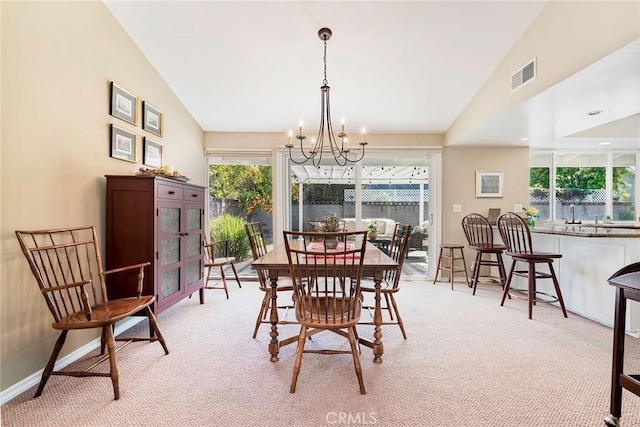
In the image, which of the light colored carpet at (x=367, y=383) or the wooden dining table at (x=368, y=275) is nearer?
the light colored carpet at (x=367, y=383)

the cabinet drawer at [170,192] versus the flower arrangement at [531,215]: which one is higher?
the cabinet drawer at [170,192]

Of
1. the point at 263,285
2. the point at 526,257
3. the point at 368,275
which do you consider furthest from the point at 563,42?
the point at 263,285

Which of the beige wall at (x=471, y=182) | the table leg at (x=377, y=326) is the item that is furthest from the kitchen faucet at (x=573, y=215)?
the table leg at (x=377, y=326)

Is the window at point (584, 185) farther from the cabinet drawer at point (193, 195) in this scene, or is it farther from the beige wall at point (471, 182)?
the cabinet drawer at point (193, 195)

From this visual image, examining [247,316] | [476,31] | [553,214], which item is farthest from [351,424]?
[553,214]

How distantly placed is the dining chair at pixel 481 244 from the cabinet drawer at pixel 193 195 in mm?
3424

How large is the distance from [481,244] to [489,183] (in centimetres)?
109

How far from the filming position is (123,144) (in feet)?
8.55

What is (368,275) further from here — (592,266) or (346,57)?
(592,266)

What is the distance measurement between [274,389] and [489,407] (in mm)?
1191

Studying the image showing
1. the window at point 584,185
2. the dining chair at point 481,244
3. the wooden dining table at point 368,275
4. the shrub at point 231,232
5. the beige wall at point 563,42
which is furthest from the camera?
the window at point 584,185

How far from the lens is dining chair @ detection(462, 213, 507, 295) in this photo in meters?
3.72

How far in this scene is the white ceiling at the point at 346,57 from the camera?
2.41 m

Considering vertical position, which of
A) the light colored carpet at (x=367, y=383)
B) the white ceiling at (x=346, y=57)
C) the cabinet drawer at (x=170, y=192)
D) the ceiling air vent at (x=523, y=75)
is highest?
the white ceiling at (x=346, y=57)
